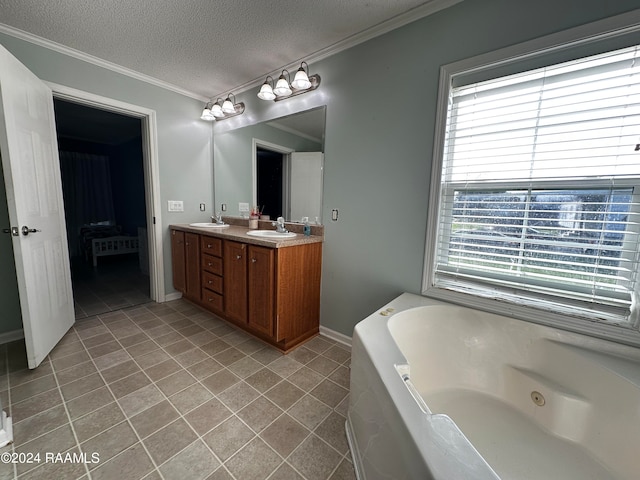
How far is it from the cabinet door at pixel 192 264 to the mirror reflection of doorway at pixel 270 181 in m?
0.74

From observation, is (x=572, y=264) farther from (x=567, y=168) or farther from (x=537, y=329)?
(x=567, y=168)

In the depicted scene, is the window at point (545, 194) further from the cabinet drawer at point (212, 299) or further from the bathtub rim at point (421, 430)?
the cabinet drawer at point (212, 299)

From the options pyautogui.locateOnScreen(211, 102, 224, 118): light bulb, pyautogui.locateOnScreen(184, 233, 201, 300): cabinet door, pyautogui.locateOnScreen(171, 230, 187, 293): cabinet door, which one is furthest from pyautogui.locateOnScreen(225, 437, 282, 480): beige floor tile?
pyautogui.locateOnScreen(211, 102, 224, 118): light bulb

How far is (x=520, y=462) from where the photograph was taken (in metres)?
1.04

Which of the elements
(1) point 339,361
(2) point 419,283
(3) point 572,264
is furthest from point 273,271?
(3) point 572,264

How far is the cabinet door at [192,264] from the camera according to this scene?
2.51 meters

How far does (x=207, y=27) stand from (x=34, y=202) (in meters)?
1.69

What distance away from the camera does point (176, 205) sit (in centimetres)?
287

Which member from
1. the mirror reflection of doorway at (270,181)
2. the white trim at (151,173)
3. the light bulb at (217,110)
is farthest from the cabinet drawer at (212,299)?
the light bulb at (217,110)

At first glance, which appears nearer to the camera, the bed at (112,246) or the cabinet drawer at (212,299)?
the cabinet drawer at (212,299)

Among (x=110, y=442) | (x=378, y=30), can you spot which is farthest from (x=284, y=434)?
(x=378, y=30)

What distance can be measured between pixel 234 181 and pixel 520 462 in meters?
3.07

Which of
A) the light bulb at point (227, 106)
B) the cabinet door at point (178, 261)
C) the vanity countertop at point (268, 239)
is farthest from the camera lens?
the cabinet door at point (178, 261)

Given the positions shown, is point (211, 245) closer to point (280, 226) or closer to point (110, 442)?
point (280, 226)
